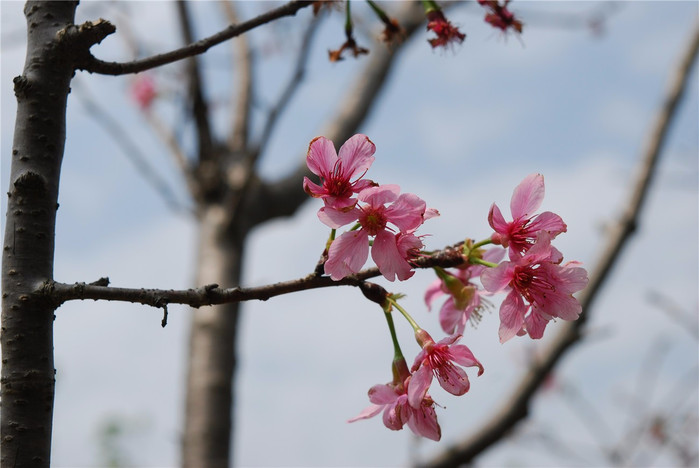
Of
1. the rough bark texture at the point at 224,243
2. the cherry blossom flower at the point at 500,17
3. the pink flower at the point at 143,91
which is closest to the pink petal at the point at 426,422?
the cherry blossom flower at the point at 500,17

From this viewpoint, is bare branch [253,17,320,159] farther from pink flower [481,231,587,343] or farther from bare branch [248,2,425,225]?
pink flower [481,231,587,343]

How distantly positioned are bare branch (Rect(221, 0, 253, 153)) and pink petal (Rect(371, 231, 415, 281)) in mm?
3602

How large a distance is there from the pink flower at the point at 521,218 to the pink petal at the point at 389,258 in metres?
0.17

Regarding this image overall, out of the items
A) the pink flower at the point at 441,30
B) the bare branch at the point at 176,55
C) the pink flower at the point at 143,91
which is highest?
the pink flower at the point at 143,91

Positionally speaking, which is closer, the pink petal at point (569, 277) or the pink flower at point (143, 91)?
the pink petal at point (569, 277)

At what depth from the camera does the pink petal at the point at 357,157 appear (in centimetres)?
104

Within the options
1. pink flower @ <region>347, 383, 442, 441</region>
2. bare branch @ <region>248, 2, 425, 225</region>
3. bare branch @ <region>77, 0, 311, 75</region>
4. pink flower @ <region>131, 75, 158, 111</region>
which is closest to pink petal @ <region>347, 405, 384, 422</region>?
pink flower @ <region>347, 383, 442, 441</region>

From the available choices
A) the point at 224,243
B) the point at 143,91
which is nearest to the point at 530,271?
the point at 224,243

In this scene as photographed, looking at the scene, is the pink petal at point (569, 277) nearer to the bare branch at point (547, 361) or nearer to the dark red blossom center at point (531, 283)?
the dark red blossom center at point (531, 283)

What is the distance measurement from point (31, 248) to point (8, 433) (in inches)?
10.4

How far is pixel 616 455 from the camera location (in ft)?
13.6

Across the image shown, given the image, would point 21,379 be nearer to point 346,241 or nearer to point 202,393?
point 346,241

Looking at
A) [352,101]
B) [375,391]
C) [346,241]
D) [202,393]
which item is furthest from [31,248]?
[352,101]

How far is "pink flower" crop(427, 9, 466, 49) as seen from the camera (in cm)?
149
